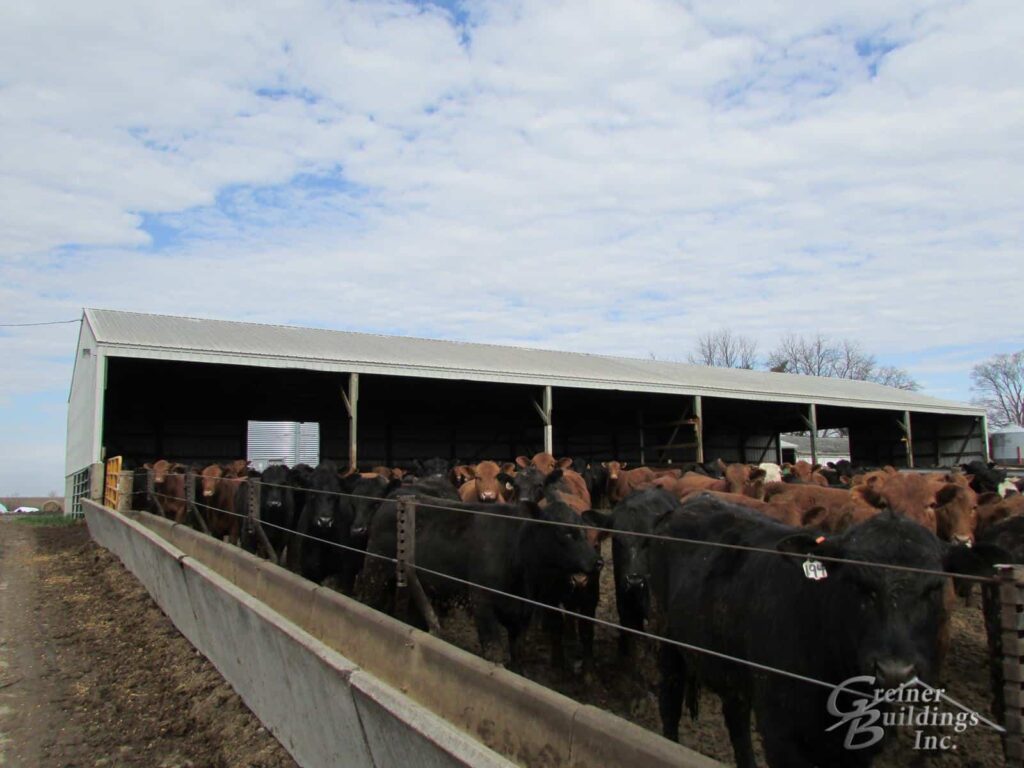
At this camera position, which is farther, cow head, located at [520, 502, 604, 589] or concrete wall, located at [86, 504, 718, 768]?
cow head, located at [520, 502, 604, 589]

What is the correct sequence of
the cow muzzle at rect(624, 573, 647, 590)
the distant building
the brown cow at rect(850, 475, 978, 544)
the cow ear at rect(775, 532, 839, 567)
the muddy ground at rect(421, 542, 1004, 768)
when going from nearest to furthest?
the cow ear at rect(775, 532, 839, 567), the muddy ground at rect(421, 542, 1004, 768), the cow muzzle at rect(624, 573, 647, 590), the brown cow at rect(850, 475, 978, 544), the distant building

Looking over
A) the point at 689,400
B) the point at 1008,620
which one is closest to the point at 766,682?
the point at 1008,620

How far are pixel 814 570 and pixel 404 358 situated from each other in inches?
780

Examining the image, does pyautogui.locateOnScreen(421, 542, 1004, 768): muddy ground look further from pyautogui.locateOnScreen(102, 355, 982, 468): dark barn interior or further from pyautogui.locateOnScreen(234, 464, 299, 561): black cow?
pyautogui.locateOnScreen(102, 355, 982, 468): dark barn interior

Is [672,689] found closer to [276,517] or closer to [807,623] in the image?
[807,623]

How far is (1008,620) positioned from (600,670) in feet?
Answer: 16.5

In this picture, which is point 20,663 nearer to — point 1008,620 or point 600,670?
point 600,670

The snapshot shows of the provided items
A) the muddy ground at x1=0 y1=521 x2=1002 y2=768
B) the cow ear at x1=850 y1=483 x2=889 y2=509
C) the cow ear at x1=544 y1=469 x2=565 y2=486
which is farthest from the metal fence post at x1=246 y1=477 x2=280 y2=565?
the cow ear at x1=850 y1=483 x2=889 y2=509

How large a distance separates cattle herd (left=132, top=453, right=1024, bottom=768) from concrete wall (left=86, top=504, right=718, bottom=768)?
47 centimetres

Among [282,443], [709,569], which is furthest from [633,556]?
[282,443]

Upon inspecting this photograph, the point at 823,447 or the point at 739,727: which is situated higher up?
the point at 823,447

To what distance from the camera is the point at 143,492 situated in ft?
50.4

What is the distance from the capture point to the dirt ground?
5043 millimetres

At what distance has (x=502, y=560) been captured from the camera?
6652 millimetres
